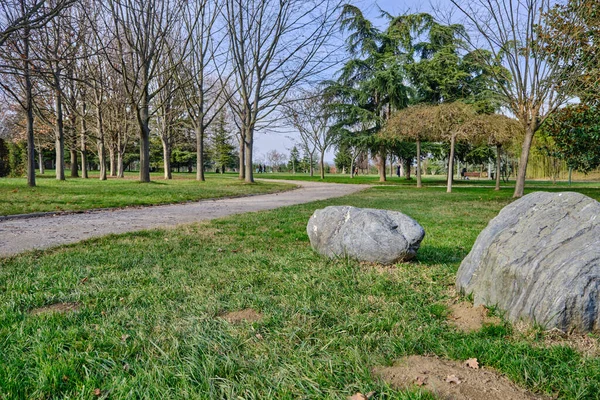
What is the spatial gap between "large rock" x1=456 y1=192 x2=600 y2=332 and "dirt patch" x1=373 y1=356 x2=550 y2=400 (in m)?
0.71

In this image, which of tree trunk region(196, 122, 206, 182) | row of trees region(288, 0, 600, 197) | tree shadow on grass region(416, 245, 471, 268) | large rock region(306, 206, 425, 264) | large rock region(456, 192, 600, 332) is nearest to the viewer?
large rock region(456, 192, 600, 332)

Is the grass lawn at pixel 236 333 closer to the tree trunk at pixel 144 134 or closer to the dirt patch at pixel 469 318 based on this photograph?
the dirt patch at pixel 469 318

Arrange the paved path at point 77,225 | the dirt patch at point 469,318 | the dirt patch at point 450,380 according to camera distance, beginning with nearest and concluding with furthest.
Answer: the dirt patch at point 450,380 → the dirt patch at point 469,318 → the paved path at point 77,225

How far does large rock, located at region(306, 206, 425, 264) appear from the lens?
12.2ft

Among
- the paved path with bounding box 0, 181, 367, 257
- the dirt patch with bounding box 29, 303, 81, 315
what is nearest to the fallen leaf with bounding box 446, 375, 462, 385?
the dirt patch with bounding box 29, 303, 81, 315

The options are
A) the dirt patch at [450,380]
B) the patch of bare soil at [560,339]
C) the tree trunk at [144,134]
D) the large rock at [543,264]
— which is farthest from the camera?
the tree trunk at [144,134]

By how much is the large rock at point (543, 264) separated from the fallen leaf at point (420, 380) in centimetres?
102

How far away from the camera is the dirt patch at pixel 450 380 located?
159cm

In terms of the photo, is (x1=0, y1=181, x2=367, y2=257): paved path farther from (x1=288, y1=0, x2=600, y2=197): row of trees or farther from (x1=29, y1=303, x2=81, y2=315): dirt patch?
(x1=288, y1=0, x2=600, y2=197): row of trees

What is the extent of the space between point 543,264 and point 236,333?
2076mm

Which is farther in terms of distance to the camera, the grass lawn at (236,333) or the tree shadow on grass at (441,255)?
the tree shadow on grass at (441,255)

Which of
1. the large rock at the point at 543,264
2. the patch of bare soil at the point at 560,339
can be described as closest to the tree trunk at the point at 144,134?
the large rock at the point at 543,264

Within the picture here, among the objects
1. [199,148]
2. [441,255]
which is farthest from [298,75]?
[441,255]

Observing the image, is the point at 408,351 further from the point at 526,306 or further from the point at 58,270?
the point at 58,270
